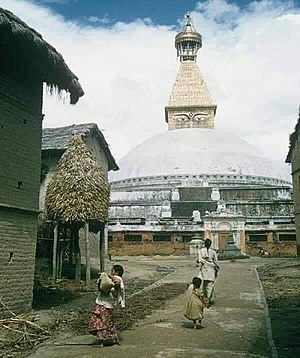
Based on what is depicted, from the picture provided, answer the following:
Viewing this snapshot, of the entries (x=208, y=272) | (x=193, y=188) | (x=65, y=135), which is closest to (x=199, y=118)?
(x=193, y=188)

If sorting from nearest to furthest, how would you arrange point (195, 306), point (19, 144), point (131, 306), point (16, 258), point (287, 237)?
point (195, 306)
point (16, 258)
point (19, 144)
point (131, 306)
point (287, 237)

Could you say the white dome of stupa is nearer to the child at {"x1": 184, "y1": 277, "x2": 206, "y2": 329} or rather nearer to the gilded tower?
the gilded tower

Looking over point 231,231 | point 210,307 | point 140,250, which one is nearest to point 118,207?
point 140,250

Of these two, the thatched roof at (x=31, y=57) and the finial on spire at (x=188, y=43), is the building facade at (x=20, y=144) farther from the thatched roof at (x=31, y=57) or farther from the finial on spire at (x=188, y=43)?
the finial on spire at (x=188, y=43)

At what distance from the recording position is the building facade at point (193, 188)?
3666 cm

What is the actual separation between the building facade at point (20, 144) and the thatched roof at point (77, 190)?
403cm

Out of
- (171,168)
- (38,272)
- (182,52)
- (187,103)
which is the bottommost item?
(38,272)

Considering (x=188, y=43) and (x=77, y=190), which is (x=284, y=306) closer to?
(x=77, y=190)

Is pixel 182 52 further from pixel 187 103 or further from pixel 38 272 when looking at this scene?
pixel 38 272

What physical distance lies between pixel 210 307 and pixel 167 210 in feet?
96.3

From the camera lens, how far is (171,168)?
4988 centimetres

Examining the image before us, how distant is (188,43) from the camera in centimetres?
6619

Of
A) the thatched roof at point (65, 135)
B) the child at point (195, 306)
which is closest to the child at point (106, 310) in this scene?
the child at point (195, 306)

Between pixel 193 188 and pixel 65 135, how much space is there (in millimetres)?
23699
